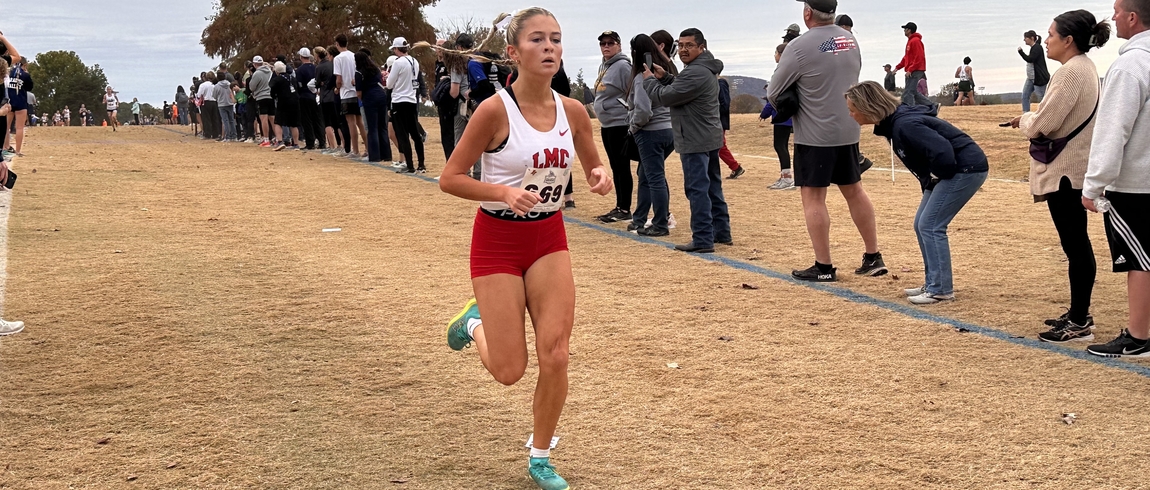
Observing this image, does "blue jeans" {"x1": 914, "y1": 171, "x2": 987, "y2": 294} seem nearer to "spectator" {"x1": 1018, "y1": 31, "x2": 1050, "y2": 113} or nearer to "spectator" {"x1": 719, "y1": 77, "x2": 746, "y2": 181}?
"spectator" {"x1": 719, "y1": 77, "x2": 746, "y2": 181}

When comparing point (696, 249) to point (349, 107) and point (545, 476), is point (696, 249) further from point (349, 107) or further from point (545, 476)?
point (349, 107)

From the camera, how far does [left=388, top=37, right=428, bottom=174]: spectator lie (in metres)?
17.0

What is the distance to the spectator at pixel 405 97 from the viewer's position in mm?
17016

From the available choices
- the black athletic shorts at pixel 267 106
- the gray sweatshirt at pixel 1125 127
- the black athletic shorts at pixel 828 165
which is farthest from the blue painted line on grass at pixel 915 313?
the black athletic shorts at pixel 267 106

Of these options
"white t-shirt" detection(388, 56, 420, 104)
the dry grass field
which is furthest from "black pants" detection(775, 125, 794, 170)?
"white t-shirt" detection(388, 56, 420, 104)

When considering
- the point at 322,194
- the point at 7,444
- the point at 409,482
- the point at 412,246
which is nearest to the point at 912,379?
the point at 409,482

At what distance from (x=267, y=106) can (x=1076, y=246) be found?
22.3 m

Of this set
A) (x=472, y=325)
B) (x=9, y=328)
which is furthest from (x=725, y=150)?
(x=472, y=325)

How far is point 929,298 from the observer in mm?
7246

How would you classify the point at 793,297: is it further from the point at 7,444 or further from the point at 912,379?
the point at 7,444

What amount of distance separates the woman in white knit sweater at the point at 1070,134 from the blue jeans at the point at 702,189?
346cm

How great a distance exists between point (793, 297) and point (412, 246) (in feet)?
13.0

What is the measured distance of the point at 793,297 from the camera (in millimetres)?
7598

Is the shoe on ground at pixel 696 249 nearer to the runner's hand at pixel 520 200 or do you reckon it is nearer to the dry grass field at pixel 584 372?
the dry grass field at pixel 584 372
